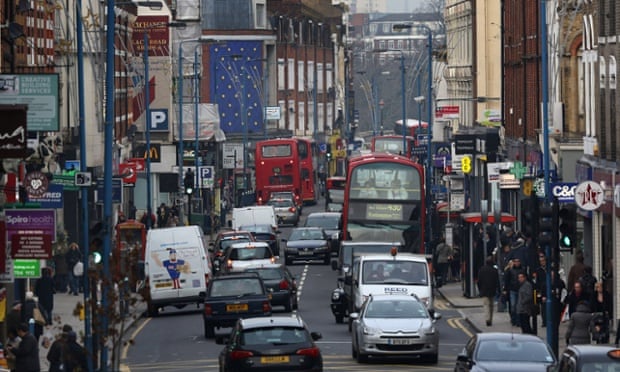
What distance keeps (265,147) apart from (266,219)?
28.7 m

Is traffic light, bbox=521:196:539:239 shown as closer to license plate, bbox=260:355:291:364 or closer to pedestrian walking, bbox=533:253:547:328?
pedestrian walking, bbox=533:253:547:328

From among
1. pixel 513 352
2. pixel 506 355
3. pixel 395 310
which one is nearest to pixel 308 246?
pixel 395 310

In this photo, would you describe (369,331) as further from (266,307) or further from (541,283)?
(266,307)

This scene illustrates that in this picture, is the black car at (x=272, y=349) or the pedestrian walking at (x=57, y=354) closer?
the pedestrian walking at (x=57, y=354)

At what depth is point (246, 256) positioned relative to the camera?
175 feet

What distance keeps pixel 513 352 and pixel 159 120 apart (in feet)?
210

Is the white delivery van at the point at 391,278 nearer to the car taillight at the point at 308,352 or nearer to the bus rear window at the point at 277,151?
the car taillight at the point at 308,352

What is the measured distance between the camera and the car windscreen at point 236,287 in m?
41.1

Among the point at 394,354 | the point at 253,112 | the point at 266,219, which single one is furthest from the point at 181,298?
the point at 253,112

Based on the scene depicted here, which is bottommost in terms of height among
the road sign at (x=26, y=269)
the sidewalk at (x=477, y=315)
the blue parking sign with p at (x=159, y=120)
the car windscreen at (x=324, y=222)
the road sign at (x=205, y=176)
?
the sidewalk at (x=477, y=315)

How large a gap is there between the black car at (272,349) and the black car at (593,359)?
6.46 m

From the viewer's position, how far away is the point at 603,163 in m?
44.6

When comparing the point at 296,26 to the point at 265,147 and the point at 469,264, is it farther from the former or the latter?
the point at 469,264

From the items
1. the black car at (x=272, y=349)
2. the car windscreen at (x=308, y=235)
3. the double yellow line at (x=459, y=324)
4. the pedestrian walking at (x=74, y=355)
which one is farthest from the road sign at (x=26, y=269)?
the car windscreen at (x=308, y=235)
